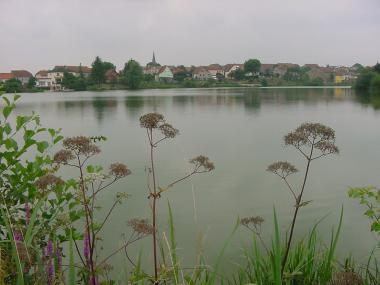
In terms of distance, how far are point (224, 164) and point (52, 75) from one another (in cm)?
10637

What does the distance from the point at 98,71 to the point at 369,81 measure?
2088 inches

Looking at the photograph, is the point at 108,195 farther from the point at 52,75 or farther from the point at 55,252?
the point at 52,75

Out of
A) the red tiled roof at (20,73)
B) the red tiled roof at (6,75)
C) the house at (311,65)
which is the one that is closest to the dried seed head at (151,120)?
the red tiled roof at (6,75)

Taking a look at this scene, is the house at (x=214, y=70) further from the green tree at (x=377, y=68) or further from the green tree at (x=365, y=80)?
the green tree at (x=377, y=68)

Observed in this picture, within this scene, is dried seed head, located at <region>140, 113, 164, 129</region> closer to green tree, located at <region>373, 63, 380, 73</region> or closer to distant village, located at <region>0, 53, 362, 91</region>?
green tree, located at <region>373, 63, 380, 73</region>

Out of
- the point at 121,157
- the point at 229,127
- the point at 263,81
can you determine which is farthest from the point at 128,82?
the point at 121,157

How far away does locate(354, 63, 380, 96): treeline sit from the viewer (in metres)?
48.7

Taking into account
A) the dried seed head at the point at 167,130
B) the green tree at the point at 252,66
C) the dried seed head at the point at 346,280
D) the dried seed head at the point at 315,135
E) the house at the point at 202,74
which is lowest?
the dried seed head at the point at 346,280

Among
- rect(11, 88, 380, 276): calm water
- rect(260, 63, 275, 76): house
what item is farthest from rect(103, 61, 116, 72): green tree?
rect(11, 88, 380, 276): calm water

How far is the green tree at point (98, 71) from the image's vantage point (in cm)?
8256

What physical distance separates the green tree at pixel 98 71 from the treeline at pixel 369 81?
50233mm

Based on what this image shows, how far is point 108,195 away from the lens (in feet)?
23.2

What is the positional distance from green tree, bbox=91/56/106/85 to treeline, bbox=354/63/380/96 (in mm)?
50233

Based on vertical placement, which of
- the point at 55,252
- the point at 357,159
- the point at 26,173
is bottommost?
the point at 357,159
